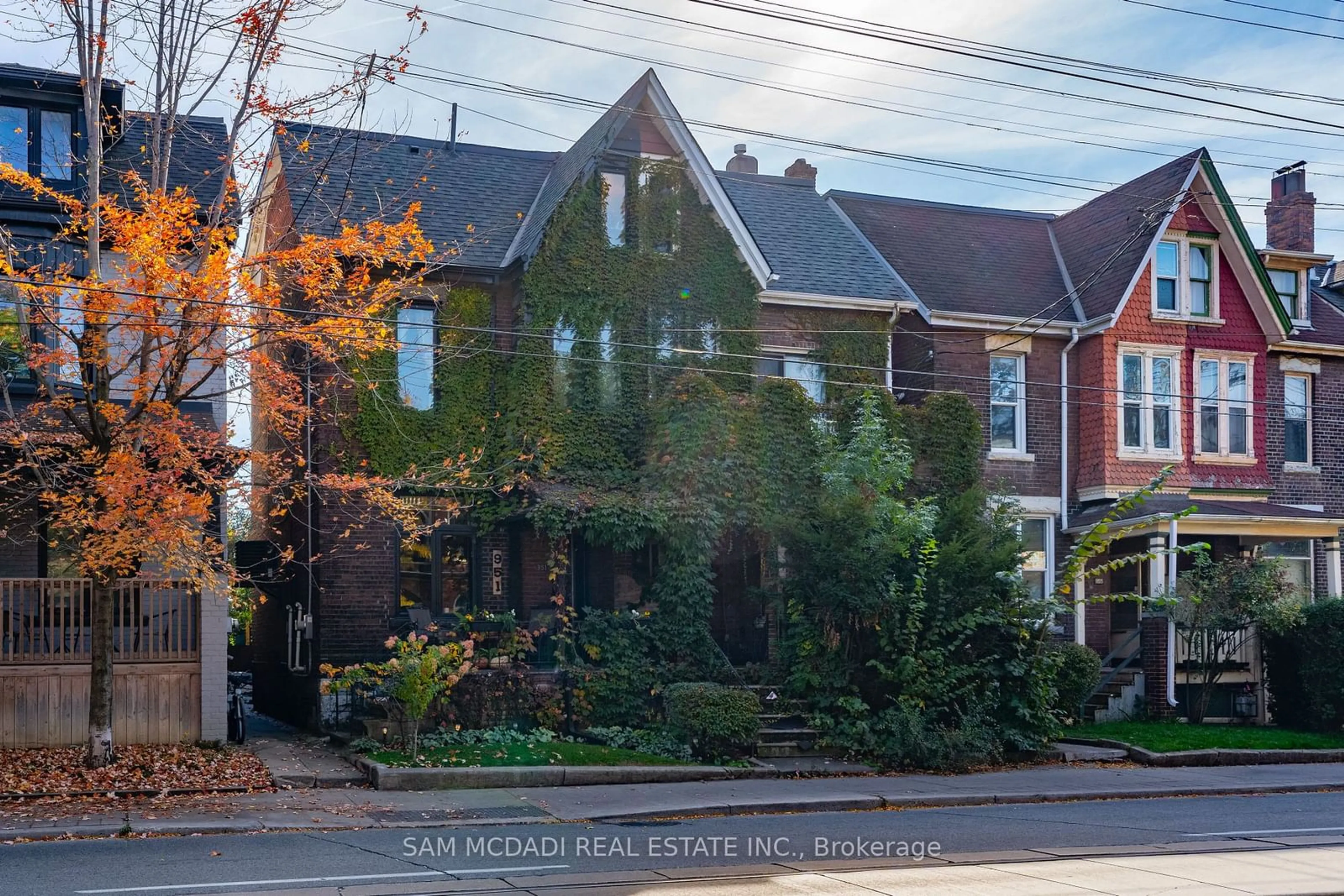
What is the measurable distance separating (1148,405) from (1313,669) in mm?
6131

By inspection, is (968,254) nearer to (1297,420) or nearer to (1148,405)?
(1148,405)

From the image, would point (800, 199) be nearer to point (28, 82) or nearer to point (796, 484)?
point (796, 484)

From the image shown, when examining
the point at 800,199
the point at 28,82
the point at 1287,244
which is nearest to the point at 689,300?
the point at 800,199

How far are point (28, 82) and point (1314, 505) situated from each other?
26.3 m

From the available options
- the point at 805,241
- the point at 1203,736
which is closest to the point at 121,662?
the point at 805,241

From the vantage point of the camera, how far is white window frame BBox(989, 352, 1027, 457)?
2650cm

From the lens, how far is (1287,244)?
30453mm

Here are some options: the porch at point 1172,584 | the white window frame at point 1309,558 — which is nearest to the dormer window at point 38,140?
the porch at point 1172,584

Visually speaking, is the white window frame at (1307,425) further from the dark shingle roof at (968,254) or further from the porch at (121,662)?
the porch at (121,662)

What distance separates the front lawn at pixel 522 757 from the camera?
1711 cm

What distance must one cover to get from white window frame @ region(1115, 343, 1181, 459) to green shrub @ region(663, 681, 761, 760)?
38.6 ft

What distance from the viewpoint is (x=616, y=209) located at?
76.2 ft

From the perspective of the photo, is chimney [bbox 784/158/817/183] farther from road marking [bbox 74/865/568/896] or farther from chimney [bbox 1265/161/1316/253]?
road marking [bbox 74/865/568/896]

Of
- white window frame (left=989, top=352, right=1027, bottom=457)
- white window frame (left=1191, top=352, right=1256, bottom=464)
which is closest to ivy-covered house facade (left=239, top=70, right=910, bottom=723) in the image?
white window frame (left=989, top=352, right=1027, bottom=457)
